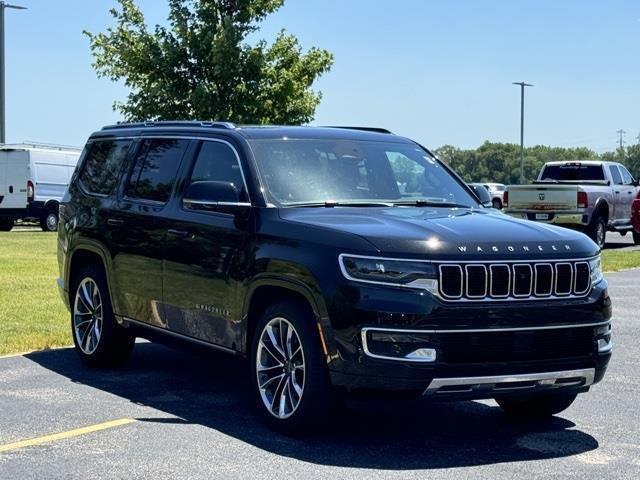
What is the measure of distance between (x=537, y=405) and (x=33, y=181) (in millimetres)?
30425

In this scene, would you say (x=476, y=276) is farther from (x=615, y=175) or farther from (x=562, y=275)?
(x=615, y=175)

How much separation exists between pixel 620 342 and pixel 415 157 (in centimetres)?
378

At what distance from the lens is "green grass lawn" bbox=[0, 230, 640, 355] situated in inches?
434

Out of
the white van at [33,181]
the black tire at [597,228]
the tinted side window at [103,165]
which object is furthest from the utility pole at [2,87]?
the tinted side window at [103,165]

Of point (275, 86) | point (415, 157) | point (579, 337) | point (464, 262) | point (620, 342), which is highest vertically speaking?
point (275, 86)

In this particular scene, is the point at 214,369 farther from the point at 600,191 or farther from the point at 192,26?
the point at 192,26

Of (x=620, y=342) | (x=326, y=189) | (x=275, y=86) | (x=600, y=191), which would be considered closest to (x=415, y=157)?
(x=326, y=189)

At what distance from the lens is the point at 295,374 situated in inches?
274

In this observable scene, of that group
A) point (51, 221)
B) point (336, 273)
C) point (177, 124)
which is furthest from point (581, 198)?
point (336, 273)

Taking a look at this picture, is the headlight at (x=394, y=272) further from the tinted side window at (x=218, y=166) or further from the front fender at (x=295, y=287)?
the tinted side window at (x=218, y=166)

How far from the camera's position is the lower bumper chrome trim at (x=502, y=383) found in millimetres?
6391

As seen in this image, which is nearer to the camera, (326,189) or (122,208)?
(326,189)

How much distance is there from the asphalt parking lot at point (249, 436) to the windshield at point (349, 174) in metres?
1.43

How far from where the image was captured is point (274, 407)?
710 centimetres
